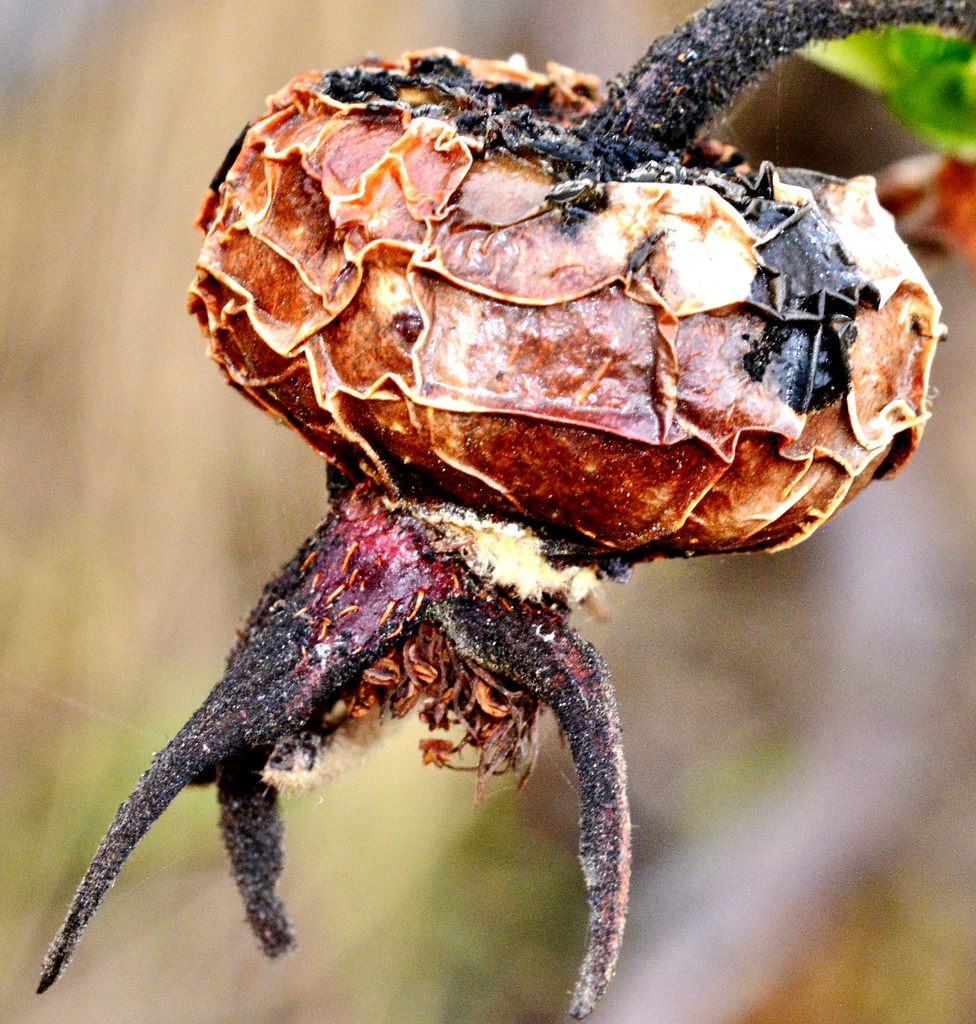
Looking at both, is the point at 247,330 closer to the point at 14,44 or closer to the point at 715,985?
the point at 14,44

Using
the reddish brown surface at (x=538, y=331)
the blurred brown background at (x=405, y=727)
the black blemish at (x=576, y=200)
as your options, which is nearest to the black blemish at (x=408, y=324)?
the reddish brown surface at (x=538, y=331)

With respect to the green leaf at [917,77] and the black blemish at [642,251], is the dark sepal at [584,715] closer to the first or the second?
the black blemish at [642,251]

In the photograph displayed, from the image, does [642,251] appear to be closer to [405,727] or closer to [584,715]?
[584,715]

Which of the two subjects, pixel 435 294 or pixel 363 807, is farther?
pixel 363 807

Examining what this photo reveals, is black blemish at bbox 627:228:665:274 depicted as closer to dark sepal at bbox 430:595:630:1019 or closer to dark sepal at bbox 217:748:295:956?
dark sepal at bbox 430:595:630:1019

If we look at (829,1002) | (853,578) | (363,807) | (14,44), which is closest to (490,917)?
(363,807)

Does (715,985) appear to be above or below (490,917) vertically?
above
